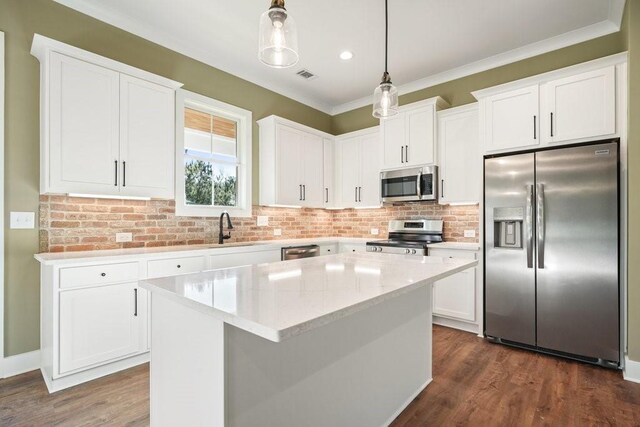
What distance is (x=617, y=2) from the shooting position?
8.87ft

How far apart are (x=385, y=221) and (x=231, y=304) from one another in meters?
3.88

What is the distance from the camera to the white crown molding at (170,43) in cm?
277

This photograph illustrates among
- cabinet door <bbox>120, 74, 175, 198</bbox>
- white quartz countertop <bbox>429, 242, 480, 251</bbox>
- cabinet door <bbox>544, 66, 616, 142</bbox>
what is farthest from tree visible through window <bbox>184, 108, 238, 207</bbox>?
cabinet door <bbox>544, 66, 616, 142</bbox>

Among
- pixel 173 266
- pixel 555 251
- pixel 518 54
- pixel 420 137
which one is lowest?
pixel 173 266

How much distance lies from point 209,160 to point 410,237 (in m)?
2.68

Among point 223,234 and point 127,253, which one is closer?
point 127,253

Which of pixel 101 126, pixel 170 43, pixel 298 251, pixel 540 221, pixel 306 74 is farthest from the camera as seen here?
pixel 306 74

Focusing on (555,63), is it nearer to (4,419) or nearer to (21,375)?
(4,419)

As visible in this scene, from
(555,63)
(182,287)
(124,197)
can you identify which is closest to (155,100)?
(124,197)

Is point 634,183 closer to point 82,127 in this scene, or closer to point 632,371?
point 632,371

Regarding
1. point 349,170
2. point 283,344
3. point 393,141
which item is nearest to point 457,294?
point 393,141

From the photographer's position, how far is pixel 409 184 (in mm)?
4055

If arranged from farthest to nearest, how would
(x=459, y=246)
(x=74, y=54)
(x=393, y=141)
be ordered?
(x=393, y=141) < (x=459, y=246) < (x=74, y=54)

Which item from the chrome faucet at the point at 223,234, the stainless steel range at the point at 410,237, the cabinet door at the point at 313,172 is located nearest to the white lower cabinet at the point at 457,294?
the stainless steel range at the point at 410,237
